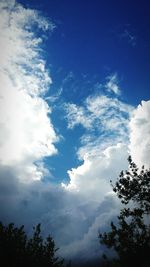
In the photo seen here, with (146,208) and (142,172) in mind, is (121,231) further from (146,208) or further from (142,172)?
(142,172)

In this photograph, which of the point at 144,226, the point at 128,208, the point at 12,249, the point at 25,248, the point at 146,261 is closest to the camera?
the point at 12,249

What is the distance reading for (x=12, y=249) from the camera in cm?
2027

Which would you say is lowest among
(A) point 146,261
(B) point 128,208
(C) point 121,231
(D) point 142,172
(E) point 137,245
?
(A) point 146,261

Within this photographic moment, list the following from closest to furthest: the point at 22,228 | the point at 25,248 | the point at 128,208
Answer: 1. the point at 25,248
2. the point at 22,228
3. the point at 128,208

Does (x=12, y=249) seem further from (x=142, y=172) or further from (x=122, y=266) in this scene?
(x=142, y=172)

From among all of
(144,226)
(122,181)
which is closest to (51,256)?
(144,226)

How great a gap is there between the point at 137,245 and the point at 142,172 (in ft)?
28.1

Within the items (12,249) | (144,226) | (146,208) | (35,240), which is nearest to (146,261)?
(144,226)

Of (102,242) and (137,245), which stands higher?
(102,242)

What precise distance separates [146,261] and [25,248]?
11648 mm

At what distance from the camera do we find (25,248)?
2159 centimetres

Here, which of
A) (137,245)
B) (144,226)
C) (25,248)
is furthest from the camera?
(144,226)

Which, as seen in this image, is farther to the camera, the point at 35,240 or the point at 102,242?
the point at 102,242

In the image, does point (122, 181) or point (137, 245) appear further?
point (122, 181)
